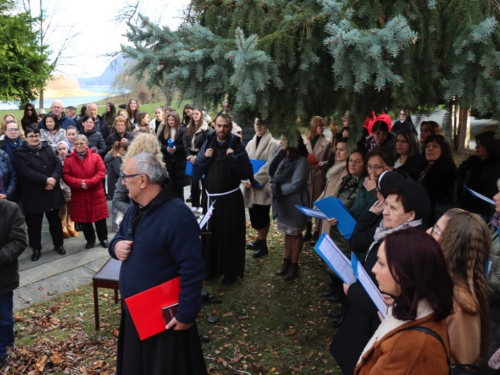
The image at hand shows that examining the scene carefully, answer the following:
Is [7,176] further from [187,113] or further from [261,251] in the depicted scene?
[187,113]

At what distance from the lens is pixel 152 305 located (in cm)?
285

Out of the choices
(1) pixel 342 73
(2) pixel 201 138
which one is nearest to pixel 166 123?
(2) pixel 201 138

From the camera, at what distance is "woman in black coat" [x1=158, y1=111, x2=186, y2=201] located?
845 centimetres

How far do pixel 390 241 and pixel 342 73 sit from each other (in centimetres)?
149

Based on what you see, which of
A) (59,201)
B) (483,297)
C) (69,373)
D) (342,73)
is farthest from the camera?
(59,201)

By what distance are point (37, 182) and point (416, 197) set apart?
17.8ft

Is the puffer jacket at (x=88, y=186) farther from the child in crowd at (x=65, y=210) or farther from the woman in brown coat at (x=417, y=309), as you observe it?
the woman in brown coat at (x=417, y=309)

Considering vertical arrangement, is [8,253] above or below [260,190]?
below

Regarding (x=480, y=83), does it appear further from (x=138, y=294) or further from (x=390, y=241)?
Result: (x=138, y=294)

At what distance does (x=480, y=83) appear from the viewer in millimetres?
→ 3082

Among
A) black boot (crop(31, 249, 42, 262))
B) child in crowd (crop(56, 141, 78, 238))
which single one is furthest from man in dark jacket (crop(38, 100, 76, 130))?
black boot (crop(31, 249, 42, 262))

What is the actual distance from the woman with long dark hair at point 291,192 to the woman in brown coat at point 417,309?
3.60m

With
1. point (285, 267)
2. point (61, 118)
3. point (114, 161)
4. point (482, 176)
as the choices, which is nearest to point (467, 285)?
point (482, 176)

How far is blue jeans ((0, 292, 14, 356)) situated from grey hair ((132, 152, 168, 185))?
7.13 feet
